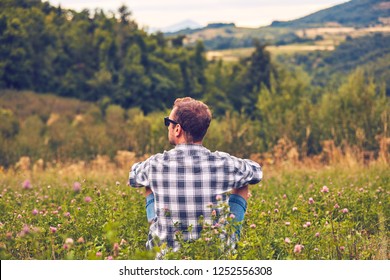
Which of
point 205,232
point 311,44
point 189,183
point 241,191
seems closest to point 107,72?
point 241,191

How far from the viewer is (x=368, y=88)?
47.0 ft

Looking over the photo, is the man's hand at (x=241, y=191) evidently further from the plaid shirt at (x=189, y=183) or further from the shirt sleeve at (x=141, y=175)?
the shirt sleeve at (x=141, y=175)

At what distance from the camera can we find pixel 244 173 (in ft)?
10.9

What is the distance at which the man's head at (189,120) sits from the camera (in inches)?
127

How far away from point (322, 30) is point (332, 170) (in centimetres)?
8777

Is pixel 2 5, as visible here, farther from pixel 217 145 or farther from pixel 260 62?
pixel 217 145

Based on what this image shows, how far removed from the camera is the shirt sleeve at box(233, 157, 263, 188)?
10.9ft

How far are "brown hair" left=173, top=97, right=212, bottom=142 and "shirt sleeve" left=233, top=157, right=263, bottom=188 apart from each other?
0.85 ft

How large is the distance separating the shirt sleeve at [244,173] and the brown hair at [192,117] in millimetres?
259

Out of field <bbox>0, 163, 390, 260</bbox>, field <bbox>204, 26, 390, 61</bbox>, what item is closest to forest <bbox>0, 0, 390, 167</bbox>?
field <bbox>204, 26, 390, 61</bbox>

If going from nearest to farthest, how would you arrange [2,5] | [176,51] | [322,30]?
[2,5]
[176,51]
[322,30]

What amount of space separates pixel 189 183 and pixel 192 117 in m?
0.35

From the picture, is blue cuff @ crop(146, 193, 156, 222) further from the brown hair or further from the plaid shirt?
the brown hair

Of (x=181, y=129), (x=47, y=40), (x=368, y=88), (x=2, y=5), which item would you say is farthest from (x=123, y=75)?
(x=181, y=129)
